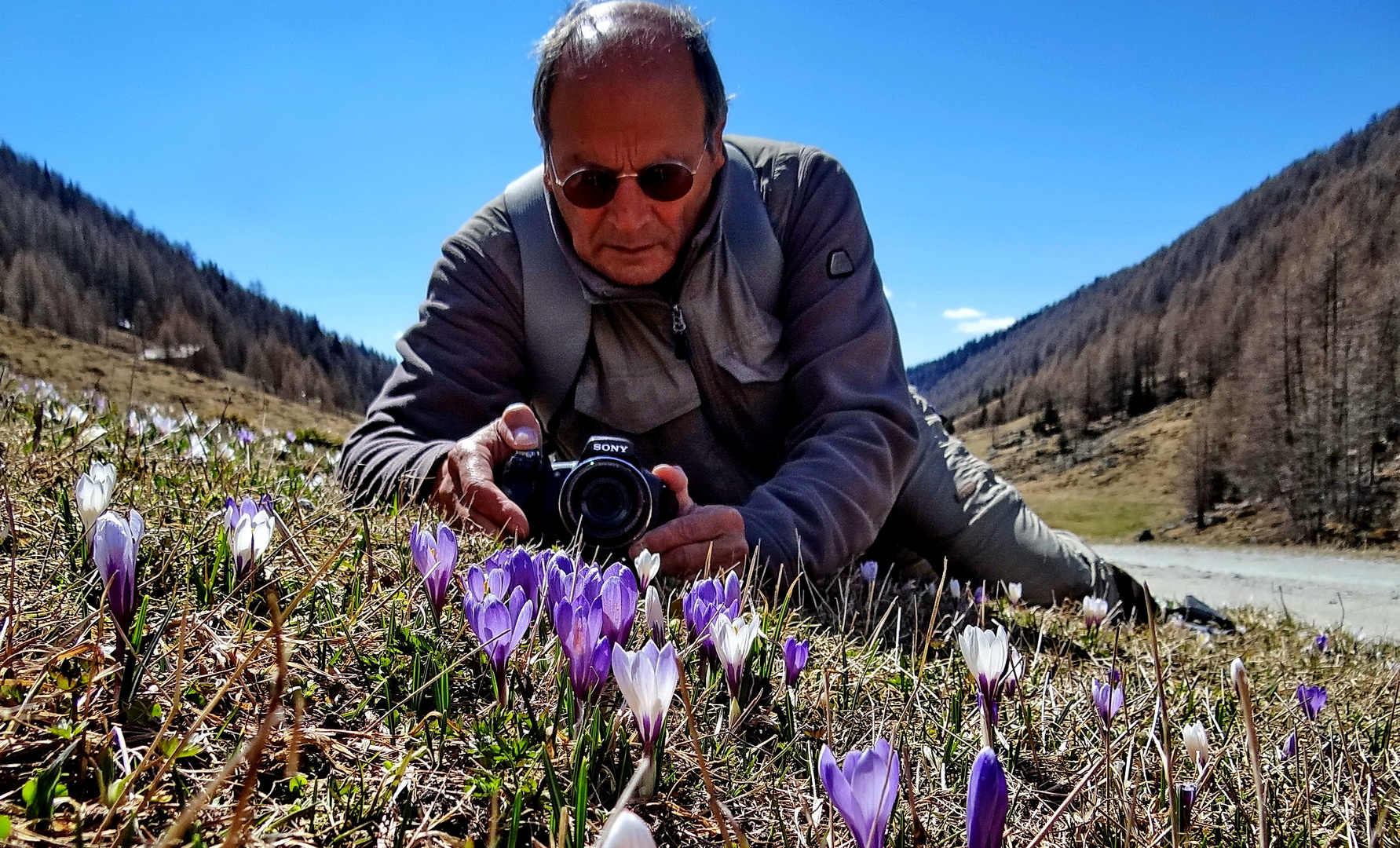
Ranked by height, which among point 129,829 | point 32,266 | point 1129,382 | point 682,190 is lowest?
point 129,829

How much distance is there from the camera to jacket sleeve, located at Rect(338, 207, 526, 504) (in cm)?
398

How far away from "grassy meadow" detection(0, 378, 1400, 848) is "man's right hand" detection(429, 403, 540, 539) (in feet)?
1.51

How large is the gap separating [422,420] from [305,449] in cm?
269

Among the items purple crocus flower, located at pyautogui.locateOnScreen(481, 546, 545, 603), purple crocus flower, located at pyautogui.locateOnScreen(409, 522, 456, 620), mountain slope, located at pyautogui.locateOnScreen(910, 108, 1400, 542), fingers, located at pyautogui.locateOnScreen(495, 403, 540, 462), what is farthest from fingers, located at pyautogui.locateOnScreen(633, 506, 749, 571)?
mountain slope, located at pyautogui.locateOnScreen(910, 108, 1400, 542)

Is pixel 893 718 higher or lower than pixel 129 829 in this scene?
lower

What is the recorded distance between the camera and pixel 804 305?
4.16 meters

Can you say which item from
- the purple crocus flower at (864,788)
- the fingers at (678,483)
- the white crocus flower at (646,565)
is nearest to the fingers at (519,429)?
the fingers at (678,483)

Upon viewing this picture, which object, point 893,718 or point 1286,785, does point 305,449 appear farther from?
point 1286,785

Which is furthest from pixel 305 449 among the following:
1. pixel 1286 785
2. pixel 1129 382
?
pixel 1129 382

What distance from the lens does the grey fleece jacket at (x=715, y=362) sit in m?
3.87

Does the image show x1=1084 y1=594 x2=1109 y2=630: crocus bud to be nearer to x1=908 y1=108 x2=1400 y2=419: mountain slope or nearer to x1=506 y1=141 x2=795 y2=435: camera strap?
x1=506 y1=141 x2=795 y2=435: camera strap

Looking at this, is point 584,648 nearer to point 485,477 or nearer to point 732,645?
point 732,645

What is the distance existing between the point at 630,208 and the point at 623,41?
720mm

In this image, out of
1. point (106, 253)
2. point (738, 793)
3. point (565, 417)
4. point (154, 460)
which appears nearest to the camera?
point (738, 793)
